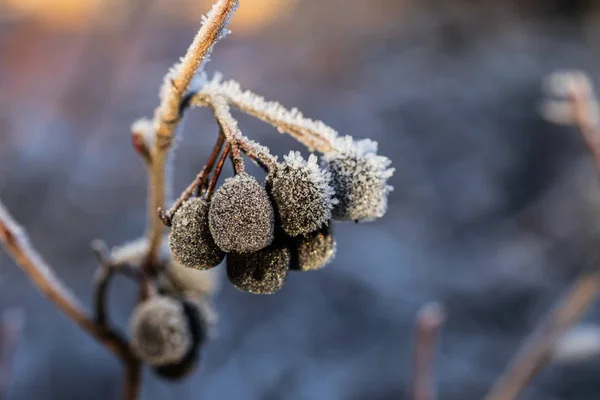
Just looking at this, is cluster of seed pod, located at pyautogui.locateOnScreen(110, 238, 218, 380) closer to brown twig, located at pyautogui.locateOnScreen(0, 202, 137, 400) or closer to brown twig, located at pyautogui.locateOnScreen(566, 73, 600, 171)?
brown twig, located at pyautogui.locateOnScreen(0, 202, 137, 400)

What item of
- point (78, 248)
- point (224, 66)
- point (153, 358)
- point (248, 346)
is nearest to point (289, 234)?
point (153, 358)

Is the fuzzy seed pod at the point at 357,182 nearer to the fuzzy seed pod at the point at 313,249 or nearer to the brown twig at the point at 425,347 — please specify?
the fuzzy seed pod at the point at 313,249

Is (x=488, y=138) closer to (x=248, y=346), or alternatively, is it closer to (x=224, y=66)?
(x=224, y=66)

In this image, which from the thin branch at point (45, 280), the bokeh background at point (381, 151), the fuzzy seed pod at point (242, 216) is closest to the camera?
the fuzzy seed pod at point (242, 216)

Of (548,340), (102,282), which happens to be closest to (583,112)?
(548,340)

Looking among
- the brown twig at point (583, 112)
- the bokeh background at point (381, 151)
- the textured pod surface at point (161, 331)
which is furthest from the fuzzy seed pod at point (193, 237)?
the bokeh background at point (381, 151)

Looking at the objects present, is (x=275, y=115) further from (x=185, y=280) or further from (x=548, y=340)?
(x=548, y=340)

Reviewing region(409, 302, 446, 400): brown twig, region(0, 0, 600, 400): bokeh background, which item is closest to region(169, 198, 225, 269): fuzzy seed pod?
region(409, 302, 446, 400): brown twig
